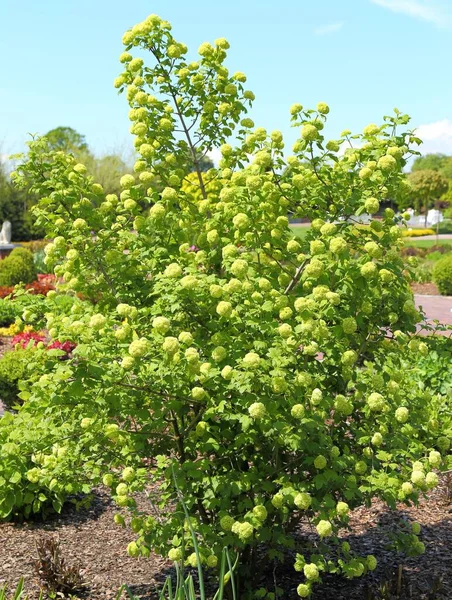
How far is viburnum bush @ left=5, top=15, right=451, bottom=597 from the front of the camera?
301cm

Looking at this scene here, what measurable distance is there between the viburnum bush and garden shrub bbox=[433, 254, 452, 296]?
44.9 ft

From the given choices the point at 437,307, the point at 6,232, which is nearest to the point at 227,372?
the point at 437,307

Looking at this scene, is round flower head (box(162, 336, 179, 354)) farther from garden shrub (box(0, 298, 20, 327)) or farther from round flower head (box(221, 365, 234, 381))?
garden shrub (box(0, 298, 20, 327))

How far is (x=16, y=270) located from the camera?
1658cm

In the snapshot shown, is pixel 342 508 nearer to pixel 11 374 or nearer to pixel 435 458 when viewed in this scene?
pixel 435 458

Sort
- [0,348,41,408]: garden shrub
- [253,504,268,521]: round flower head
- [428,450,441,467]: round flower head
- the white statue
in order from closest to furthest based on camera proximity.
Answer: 1. [253,504,268,521]: round flower head
2. [428,450,441,467]: round flower head
3. [0,348,41,408]: garden shrub
4. the white statue

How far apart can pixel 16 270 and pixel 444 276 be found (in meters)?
9.81

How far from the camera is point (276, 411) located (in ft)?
10.1

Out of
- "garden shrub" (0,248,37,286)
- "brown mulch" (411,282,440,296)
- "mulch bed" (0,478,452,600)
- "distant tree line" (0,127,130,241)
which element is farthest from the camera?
"distant tree line" (0,127,130,241)

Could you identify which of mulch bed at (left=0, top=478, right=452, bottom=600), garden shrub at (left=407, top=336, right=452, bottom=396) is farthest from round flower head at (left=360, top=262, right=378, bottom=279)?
garden shrub at (left=407, top=336, right=452, bottom=396)

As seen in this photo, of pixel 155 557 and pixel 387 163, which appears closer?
pixel 387 163

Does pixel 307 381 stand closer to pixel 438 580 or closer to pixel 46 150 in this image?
pixel 438 580

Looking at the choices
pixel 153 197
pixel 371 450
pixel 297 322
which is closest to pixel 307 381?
pixel 297 322

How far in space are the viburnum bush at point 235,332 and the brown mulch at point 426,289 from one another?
14.3 metres
